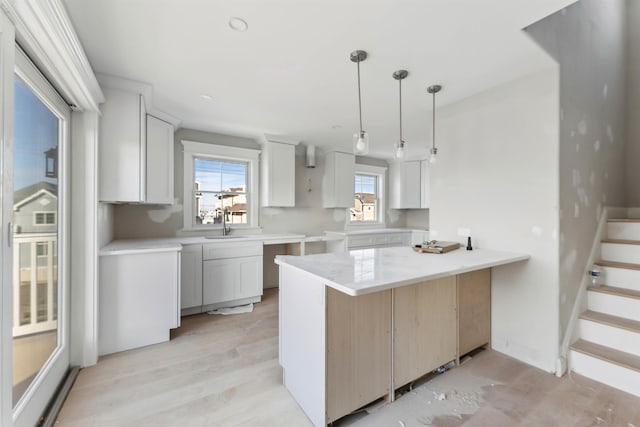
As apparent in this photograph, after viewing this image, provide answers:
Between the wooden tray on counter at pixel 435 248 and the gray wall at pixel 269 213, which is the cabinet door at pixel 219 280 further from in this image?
the wooden tray on counter at pixel 435 248

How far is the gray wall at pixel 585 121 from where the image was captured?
6.54ft

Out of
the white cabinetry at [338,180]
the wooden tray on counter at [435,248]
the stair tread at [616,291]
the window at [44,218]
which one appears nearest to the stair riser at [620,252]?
the stair tread at [616,291]

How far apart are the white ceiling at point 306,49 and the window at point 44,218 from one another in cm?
113

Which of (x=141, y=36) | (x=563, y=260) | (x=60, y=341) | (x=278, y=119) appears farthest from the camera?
(x=278, y=119)

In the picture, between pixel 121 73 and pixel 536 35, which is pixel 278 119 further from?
pixel 536 35

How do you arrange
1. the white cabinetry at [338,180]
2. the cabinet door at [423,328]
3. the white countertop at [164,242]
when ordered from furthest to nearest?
the white cabinetry at [338,180] → the white countertop at [164,242] → the cabinet door at [423,328]

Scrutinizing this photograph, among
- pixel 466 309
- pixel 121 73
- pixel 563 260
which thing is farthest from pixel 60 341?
pixel 563 260

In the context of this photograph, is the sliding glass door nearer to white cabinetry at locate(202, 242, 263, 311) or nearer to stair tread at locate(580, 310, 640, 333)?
white cabinetry at locate(202, 242, 263, 311)

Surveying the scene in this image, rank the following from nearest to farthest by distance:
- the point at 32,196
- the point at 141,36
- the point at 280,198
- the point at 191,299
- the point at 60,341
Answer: the point at 32,196 < the point at 141,36 < the point at 60,341 < the point at 191,299 < the point at 280,198

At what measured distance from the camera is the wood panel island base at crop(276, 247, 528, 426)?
1.40m

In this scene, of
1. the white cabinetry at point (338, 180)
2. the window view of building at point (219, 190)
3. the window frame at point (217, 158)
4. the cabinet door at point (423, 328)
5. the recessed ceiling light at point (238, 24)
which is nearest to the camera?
the recessed ceiling light at point (238, 24)

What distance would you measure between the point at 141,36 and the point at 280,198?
2461mm

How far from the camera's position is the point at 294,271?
1680mm

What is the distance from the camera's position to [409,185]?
5145 millimetres
